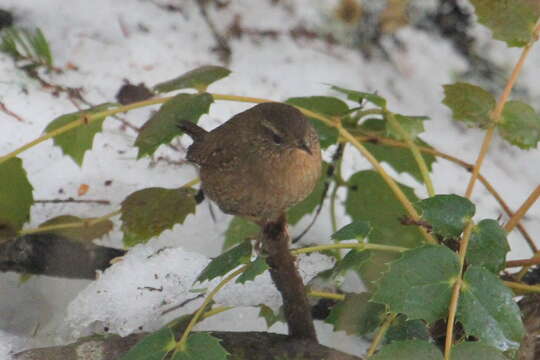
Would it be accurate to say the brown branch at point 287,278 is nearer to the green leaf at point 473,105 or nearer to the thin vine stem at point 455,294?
the thin vine stem at point 455,294

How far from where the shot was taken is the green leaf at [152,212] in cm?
196

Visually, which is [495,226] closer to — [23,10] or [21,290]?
[21,290]

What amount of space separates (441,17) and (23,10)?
1565mm

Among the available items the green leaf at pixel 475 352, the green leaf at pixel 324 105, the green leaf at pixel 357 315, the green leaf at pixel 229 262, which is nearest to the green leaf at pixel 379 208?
the green leaf at pixel 324 105

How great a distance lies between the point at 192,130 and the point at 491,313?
877 millimetres

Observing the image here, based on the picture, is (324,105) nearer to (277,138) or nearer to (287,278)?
(277,138)

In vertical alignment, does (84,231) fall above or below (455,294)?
below

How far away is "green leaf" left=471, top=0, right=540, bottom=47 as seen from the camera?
1911mm

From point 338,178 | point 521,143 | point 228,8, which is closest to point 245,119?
point 338,178

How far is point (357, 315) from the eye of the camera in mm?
1835

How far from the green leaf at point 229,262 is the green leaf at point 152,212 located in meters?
0.38

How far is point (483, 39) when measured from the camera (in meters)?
2.96

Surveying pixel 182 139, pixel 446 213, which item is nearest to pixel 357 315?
pixel 446 213

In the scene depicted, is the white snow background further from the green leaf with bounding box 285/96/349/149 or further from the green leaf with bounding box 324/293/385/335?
the green leaf with bounding box 285/96/349/149
